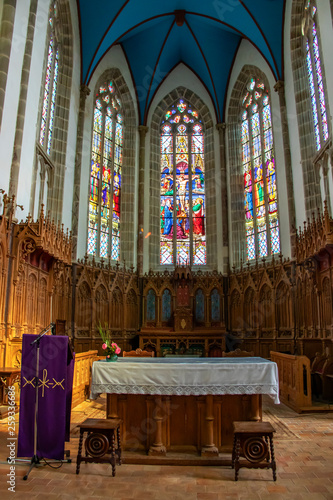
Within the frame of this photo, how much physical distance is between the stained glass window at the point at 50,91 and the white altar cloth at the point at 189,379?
35.3ft

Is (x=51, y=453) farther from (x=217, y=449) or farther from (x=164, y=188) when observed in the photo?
(x=164, y=188)

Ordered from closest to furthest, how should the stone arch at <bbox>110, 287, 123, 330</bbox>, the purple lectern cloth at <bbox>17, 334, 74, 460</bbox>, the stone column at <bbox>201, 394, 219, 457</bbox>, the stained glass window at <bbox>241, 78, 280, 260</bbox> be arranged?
the purple lectern cloth at <bbox>17, 334, 74, 460</bbox> < the stone column at <bbox>201, 394, 219, 457</bbox> < the stone arch at <bbox>110, 287, 123, 330</bbox> < the stained glass window at <bbox>241, 78, 280, 260</bbox>

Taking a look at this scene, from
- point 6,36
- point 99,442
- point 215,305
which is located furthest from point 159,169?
point 99,442

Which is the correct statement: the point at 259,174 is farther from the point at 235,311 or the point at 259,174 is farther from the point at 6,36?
the point at 6,36

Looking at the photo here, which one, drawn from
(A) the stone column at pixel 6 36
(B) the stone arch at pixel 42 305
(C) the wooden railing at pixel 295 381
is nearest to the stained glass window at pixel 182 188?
(B) the stone arch at pixel 42 305

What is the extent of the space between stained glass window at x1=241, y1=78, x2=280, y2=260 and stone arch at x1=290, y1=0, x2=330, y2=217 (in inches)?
103

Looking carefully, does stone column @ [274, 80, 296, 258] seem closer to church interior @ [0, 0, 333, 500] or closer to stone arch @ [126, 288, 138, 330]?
church interior @ [0, 0, 333, 500]

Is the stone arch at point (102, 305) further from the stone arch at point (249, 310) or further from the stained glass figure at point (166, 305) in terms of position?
the stone arch at point (249, 310)

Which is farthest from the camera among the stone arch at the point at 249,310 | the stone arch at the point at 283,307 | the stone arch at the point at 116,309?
the stone arch at the point at 116,309

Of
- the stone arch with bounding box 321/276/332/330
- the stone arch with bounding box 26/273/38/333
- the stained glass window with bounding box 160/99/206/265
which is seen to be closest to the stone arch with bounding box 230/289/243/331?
the stained glass window with bounding box 160/99/206/265

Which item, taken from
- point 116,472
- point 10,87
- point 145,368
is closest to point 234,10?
point 10,87

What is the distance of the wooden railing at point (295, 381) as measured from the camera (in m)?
9.73

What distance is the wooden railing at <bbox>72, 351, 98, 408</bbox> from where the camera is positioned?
33.2ft

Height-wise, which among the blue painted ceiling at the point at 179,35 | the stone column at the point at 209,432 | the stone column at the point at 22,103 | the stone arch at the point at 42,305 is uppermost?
the blue painted ceiling at the point at 179,35
